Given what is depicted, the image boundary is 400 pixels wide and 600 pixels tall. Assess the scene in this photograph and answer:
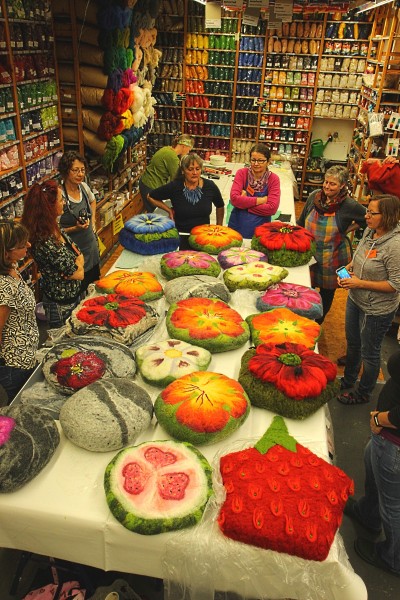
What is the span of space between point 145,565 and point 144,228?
2160 mm

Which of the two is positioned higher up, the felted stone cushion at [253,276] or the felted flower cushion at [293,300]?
the felted stone cushion at [253,276]

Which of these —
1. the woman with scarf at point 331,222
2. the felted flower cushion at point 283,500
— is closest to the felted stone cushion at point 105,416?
the felted flower cushion at point 283,500

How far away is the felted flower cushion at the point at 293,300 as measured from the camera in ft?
8.23

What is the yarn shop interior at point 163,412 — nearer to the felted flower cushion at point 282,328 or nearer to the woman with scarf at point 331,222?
the felted flower cushion at point 282,328

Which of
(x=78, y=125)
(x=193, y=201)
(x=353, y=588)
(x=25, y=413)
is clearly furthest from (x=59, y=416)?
(x=78, y=125)

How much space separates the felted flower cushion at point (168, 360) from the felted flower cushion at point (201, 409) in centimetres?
9

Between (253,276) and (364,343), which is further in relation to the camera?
(364,343)

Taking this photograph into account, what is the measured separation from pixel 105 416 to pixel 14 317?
865 millimetres

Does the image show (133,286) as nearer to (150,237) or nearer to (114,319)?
(114,319)

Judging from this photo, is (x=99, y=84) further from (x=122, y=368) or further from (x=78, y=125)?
(x=122, y=368)

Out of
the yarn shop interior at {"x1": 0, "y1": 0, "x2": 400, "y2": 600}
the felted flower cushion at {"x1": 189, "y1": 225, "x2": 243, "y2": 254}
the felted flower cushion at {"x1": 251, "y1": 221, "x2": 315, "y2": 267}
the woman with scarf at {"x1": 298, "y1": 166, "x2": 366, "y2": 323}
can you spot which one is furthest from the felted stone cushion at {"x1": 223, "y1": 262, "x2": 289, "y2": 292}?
the woman with scarf at {"x1": 298, "y1": 166, "x2": 366, "y2": 323}

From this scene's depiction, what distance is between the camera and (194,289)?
257 cm

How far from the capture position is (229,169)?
6652mm

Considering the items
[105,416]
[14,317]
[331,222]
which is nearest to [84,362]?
[105,416]
